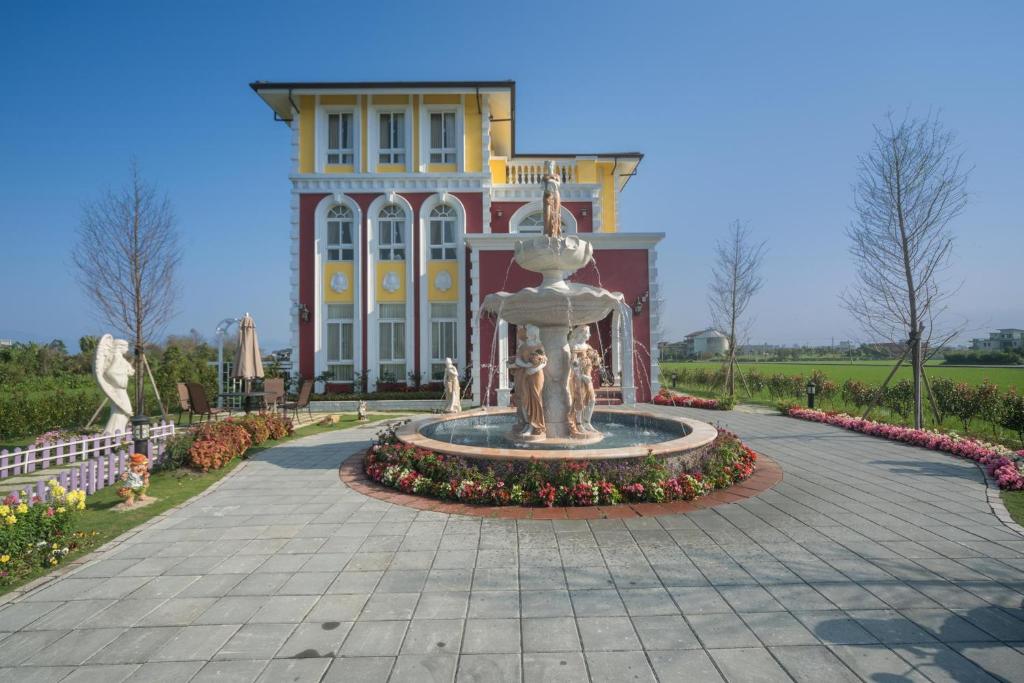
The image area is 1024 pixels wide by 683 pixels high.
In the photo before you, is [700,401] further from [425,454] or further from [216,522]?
[216,522]

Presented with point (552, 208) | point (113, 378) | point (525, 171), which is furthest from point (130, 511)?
point (525, 171)

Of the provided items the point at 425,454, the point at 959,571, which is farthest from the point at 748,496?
the point at 425,454

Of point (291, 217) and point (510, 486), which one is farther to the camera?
point (291, 217)

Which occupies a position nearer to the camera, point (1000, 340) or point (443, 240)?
point (443, 240)

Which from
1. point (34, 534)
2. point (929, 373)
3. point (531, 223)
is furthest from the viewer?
point (929, 373)

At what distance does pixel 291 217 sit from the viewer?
1983 centimetres

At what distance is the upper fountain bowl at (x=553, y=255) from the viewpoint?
8.14 m

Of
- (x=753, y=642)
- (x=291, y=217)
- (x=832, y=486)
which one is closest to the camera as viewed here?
(x=753, y=642)

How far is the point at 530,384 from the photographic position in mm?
8250

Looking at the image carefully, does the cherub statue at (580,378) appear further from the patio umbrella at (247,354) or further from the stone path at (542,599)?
the patio umbrella at (247,354)

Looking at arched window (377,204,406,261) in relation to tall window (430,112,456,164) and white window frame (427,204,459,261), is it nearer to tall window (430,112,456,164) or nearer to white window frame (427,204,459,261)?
white window frame (427,204,459,261)

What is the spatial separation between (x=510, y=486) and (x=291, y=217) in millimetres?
17879

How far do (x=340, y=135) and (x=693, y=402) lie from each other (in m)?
18.3

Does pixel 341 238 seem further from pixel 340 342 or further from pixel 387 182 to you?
pixel 340 342
